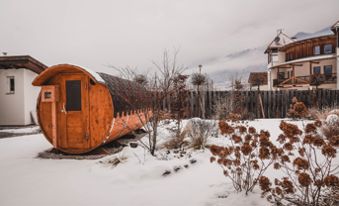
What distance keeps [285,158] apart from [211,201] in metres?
1.13

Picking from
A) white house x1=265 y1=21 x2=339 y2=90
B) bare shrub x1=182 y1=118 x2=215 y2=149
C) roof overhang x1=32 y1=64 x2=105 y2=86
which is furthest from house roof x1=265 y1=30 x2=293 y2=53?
roof overhang x1=32 y1=64 x2=105 y2=86

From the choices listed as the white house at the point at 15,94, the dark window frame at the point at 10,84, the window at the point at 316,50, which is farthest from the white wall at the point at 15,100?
the window at the point at 316,50

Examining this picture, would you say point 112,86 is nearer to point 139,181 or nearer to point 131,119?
point 131,119

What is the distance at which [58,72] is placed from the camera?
5.46 meters

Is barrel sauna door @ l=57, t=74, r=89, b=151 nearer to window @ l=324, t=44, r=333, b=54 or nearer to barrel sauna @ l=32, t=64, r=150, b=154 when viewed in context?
barrel sauna @ l=32, t=64, r=150, b=154

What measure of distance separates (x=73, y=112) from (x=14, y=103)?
961 centimetres

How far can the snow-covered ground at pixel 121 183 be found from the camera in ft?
9.32

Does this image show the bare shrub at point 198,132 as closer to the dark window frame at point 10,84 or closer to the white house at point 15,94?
the white house at point 15,94

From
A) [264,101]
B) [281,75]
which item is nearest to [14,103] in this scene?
[264,101]

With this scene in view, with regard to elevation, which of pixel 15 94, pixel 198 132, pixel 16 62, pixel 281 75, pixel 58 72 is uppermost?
pixel 281 75

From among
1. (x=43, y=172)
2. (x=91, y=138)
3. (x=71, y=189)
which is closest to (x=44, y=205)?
(x=71, y=189)

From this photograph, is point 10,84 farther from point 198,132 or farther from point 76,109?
point 198,132

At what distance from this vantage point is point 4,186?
3467 mm

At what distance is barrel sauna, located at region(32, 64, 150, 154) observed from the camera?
206 inches
